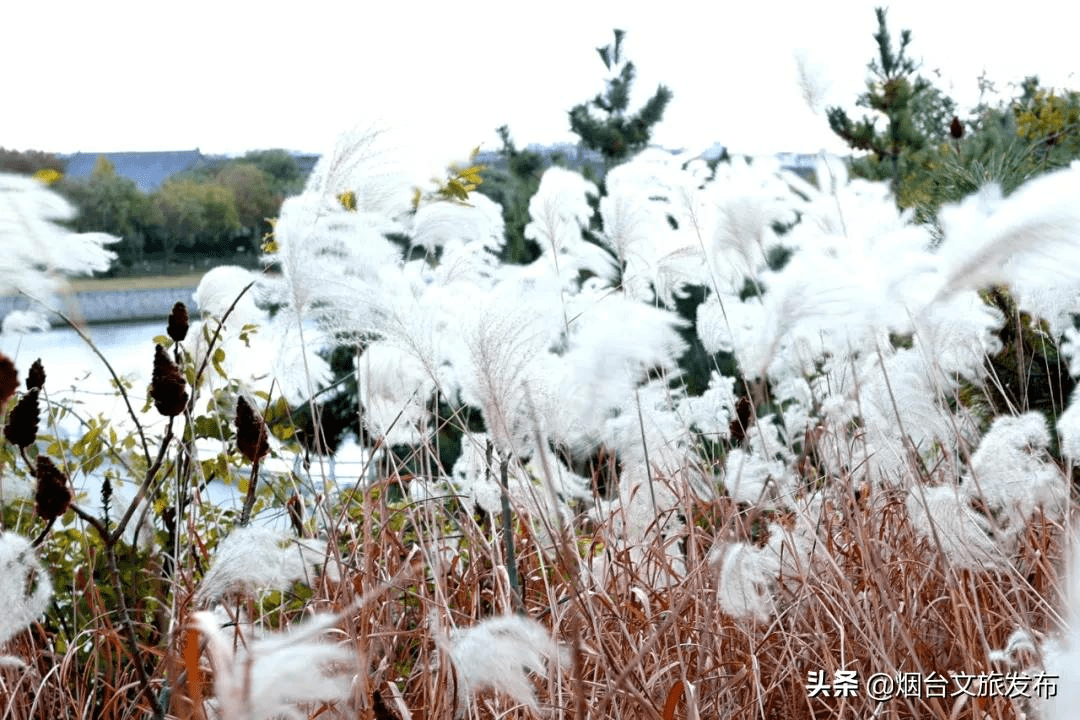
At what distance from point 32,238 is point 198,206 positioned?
13.3 ft

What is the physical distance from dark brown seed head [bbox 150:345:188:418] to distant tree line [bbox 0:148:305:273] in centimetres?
179

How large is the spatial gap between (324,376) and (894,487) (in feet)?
4.34

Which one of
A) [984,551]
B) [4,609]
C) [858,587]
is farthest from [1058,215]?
[4,609]

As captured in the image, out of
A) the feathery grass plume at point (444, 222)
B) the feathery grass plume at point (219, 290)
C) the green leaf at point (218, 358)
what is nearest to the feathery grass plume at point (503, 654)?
the feathery grass plume at point (444, 222)

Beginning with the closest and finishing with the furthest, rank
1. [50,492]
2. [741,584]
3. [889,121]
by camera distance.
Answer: [50,492] < [741,584] < [889,121]

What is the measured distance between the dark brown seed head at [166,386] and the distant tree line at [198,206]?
5.88 ft

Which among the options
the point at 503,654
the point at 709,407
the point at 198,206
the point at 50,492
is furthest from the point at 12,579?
the point at 198,206

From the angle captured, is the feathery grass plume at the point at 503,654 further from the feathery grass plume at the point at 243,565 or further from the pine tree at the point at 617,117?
the pine tree at the point at 617,117

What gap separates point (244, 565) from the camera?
1.35 meters

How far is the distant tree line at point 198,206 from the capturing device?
411 cm

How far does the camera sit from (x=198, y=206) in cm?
529

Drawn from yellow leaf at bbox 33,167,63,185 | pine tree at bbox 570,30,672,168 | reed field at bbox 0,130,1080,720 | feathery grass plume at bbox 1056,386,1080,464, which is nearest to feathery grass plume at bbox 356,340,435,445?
reed field at bbox 0,130,1080,720

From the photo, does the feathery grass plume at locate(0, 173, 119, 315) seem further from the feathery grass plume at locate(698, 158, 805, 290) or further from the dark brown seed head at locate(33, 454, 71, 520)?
the feathery grass plume at locate(698, 158, 805, 290)

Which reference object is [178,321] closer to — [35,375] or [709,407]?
[35,375]
